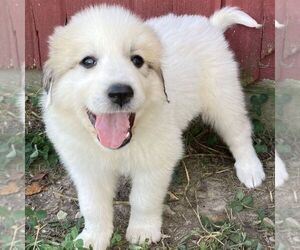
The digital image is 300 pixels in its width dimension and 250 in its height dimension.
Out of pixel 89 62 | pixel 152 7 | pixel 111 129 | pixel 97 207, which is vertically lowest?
pixel 97 207

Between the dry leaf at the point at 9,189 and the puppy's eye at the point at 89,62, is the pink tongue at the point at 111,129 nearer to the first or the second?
the puppy's eye at the point at 89,62

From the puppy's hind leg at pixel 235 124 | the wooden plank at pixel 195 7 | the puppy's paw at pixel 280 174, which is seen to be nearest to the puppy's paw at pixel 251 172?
the puppy's hind leg at pixel 235 124

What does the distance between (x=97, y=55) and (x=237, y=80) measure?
4.33ft

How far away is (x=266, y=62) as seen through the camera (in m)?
4.84

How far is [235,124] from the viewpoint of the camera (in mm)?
4297

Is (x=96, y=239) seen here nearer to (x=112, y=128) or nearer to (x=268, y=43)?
(x=112, y=128)

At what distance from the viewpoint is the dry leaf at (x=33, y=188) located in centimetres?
427

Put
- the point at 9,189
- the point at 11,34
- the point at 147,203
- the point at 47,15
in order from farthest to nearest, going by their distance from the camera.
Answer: the point at 47,15
the point at 11,34
the point at 9,189
the point at 147,203

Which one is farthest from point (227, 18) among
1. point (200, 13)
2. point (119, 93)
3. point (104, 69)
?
point (119, 93)

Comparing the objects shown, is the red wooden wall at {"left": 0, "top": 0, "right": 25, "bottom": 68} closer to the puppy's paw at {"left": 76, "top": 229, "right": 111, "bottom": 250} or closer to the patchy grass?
the patchy grass

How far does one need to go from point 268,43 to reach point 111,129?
1.92 m

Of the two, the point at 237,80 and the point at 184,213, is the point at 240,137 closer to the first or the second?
the point at 237,80

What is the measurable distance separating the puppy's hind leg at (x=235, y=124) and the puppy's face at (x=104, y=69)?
2.85 ft

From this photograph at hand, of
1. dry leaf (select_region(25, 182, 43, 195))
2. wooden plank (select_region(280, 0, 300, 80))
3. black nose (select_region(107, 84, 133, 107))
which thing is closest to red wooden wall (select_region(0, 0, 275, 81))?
wooden plank (select_region(280, 0, 300, 80))
